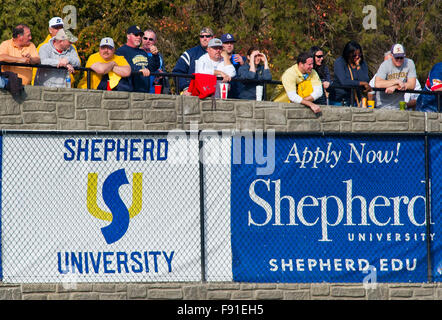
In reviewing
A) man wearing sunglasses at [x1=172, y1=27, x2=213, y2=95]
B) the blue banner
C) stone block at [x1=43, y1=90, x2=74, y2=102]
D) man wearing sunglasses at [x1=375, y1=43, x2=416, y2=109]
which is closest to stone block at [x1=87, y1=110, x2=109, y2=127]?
stone block at [x1=43, y1=90, x2=74, y2=102]

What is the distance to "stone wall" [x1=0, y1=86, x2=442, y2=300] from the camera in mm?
11281

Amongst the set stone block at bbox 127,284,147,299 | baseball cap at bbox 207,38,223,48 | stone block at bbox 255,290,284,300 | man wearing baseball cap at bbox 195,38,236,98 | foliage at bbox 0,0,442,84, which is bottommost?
stone block at bbox 255,290,284,300

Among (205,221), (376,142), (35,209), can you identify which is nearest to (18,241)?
(35,209)

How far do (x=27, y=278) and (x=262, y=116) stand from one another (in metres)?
3.82

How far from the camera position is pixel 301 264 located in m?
11.5

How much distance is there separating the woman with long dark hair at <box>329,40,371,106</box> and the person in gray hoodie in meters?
3.82

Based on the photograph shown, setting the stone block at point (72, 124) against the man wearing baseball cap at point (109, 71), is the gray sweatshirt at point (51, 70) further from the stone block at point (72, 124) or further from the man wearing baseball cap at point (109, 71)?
the stone block at point (72, 124)

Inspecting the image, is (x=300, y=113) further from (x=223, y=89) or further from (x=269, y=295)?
(x=269, y=295)

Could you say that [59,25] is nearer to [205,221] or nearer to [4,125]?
[4,125]

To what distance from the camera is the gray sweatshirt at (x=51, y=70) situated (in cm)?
1166

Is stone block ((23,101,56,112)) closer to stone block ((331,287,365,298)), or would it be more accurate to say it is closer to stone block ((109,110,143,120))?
stone block ((109,110,143,120))

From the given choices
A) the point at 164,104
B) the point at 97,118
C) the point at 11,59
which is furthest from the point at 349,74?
the point at 11,59

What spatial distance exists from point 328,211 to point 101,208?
3050 mm

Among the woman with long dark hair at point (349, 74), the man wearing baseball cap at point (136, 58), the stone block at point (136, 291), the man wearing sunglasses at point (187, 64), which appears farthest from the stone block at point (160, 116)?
the woman with long dark hair at point (349, 74)
